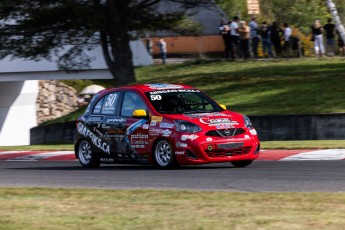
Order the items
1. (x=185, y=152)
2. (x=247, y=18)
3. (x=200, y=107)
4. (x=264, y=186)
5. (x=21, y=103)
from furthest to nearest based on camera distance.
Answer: (x=247, y=18), (x=21, y=103), (x=200, y=107), (x=185, y=152), (x=264, y=186)

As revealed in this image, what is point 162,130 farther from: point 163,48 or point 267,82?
point 163,48

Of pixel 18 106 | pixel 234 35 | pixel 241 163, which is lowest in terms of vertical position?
pixel 18 106

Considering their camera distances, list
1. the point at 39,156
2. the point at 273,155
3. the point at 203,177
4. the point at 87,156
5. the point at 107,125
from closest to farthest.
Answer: the point at 203,177 → the point at 107,125 → the point at 87,156 → the point at 273,155 → the point at 39,156

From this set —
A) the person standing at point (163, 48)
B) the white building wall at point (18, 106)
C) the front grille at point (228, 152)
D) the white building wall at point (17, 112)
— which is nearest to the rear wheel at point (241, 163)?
the front grille at point (228, 152)

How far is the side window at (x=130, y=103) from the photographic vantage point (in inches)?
603

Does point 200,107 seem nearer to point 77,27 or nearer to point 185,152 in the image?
point 185,152

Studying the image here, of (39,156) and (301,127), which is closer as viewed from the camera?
(39,156)

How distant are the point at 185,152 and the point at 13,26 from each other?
1340 centimetres

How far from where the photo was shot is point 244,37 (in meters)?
34.7

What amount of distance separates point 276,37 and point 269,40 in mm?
493

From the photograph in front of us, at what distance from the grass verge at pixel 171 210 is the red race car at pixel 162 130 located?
126 inches

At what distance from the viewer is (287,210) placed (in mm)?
8953

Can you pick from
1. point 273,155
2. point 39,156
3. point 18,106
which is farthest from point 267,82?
point 18,106

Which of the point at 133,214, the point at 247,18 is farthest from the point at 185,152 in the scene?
the point at 247,18
